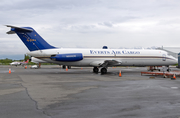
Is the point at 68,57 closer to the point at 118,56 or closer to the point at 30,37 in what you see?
the point at 30,37

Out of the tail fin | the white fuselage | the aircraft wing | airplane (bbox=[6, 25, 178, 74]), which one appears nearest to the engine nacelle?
airplane (bbox=[6, 25, 178, 74])

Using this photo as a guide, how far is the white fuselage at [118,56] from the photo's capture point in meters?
25.1

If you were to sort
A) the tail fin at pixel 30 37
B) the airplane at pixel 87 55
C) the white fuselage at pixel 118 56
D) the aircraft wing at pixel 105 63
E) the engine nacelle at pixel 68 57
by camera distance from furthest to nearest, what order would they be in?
the aircraft wing at pixel 105 63 → the white fuselage at pixel 118 56 → the engine nacelle at pixel 68 57 → the airplane at pixel 87 55 → the tail fin at pixel 30 37

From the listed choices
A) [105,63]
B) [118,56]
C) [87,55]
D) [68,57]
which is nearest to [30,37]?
[68,57]

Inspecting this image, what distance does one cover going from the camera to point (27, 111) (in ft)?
21.5

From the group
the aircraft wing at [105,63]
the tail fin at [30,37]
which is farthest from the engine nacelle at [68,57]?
the tail fin at [30,37]

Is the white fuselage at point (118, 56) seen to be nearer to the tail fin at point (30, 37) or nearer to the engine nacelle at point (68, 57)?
the engine nacelle at point (68, 57)

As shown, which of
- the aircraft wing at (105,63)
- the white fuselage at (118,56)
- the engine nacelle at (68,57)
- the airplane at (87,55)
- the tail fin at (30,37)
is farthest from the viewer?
the aircraft wing at (105,63)

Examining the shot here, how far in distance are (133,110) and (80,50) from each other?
20.2 m

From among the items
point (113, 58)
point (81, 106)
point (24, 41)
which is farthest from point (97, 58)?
point (81, 106)

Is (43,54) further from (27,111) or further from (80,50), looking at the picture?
(27,111)

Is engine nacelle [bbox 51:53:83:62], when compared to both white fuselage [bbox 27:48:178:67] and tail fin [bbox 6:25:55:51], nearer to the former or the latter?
white fuselage [bbox 27:48:178:67]

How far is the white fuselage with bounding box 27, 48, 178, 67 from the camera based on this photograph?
2512 cm

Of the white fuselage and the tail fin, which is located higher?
the tail fin
